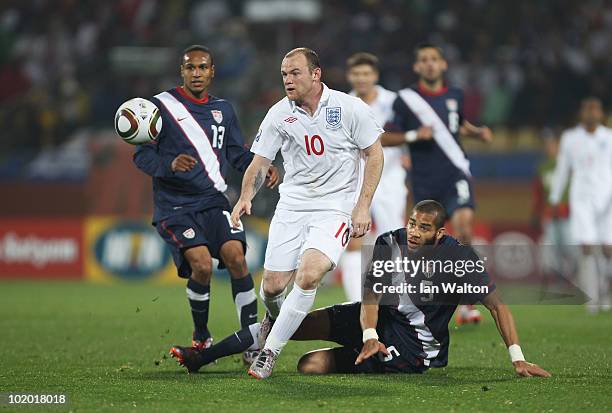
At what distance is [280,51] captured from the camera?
2106 centimetres

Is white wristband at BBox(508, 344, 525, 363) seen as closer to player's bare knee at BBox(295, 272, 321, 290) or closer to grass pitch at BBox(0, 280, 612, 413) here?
grass pitch at BBox(0, 280, 612, 413)

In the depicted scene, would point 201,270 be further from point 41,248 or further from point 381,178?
point 41,248

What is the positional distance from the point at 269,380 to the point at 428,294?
120 cm

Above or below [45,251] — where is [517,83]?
above

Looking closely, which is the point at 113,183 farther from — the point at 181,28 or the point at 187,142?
the point at 187,142

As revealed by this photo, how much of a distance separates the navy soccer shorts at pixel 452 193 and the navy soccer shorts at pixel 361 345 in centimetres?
366

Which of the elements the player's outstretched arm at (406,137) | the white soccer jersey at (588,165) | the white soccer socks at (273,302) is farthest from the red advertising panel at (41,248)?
the white soccer socks at (273,302)

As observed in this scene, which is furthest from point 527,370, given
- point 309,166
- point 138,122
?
point 138,122

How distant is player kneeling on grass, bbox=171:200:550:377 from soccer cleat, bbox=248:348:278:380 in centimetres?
24

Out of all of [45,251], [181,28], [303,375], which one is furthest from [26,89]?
[303,375]

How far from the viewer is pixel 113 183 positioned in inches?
738

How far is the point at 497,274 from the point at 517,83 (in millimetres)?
13162

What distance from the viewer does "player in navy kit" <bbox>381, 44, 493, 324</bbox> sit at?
10719 mm

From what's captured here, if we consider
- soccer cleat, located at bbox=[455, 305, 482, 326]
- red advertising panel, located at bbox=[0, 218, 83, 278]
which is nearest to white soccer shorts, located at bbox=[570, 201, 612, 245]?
soccer cleat, located at bbox=[455, 305, 482, 326]
